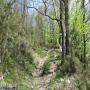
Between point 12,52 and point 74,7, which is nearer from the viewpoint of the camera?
point 12,52

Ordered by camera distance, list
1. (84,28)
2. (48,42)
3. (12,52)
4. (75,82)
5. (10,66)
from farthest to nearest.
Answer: (48,42)
(84,28)
(12,52)
(10,66)
(75,82)

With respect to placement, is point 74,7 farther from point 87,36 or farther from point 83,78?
point 83,78

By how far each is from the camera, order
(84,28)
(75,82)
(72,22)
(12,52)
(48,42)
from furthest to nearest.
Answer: (48,42), (72,22), (84,28), (12,52), (75,82)

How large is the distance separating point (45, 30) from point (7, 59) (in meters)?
40.2

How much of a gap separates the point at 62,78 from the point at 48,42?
38.2 metres

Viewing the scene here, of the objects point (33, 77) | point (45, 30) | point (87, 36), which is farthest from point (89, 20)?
point (45, 30)

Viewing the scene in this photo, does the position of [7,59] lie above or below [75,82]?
above

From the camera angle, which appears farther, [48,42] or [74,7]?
[48,42]

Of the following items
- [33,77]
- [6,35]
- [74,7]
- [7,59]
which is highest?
[74,7]

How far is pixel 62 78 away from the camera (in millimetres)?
18203

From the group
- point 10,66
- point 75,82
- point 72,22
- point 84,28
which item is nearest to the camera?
point 75,82

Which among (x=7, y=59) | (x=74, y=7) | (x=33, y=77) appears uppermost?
(x=74, y=7)

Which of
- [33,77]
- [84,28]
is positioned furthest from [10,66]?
[84,28]

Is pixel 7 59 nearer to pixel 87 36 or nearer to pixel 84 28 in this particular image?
pixel 84 28
